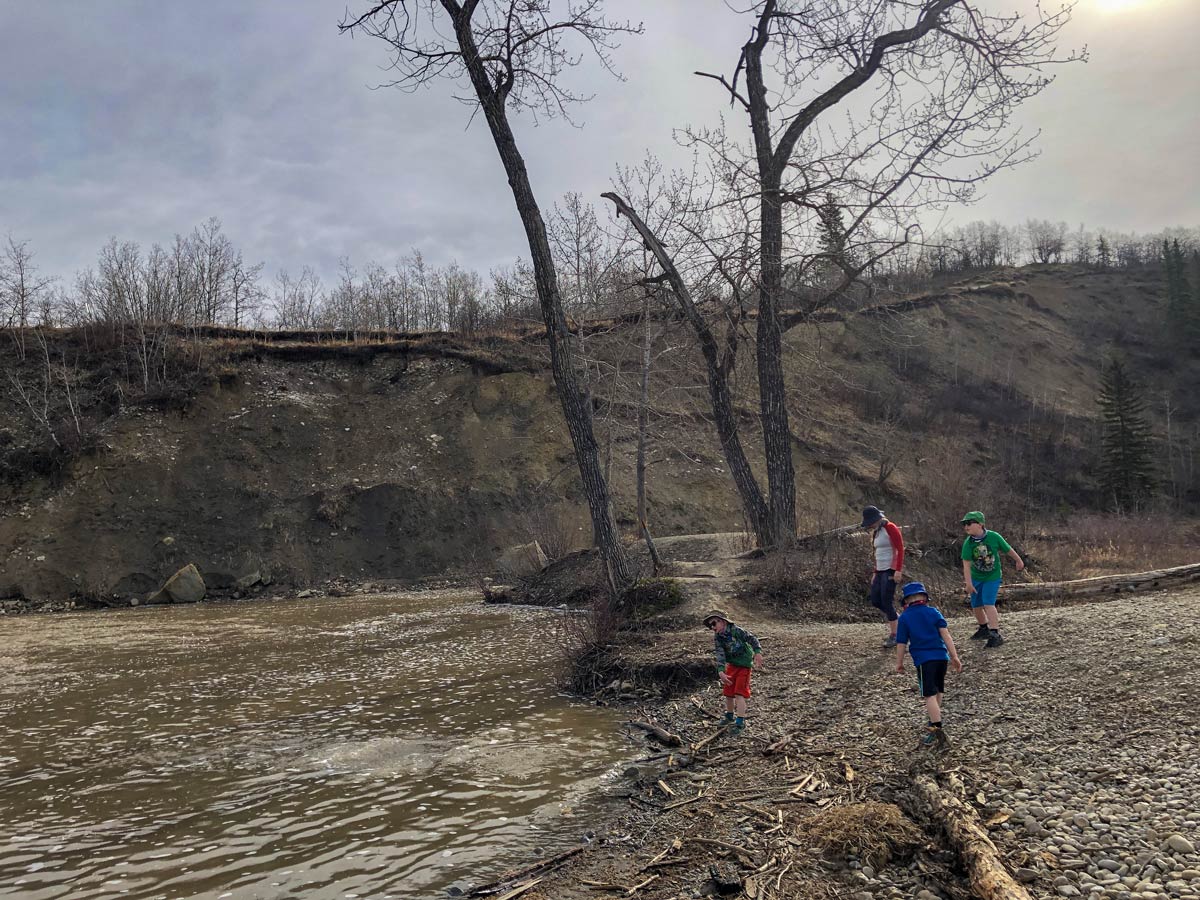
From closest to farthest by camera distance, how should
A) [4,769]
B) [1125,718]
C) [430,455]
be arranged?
[1125,718]
[4,769]
[430,455]

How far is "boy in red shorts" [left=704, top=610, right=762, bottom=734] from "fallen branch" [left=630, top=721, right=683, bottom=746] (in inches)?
22.0

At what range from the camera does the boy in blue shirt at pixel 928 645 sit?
20.1ft

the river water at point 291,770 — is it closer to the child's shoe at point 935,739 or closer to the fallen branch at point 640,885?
the fallen branch at point 640,885

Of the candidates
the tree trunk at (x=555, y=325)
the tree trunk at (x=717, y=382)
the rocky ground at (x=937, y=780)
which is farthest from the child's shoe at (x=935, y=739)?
the tree trunk at (x=717, y=382)

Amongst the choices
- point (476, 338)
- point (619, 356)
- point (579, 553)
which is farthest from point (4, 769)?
point (476, 338)

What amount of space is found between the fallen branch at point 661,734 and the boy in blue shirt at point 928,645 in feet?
7.60

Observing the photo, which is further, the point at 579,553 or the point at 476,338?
the point at 476,338

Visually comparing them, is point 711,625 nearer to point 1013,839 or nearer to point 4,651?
point 1013,839

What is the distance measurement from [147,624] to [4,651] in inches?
159

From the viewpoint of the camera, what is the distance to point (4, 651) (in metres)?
14.9

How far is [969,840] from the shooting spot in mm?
4012

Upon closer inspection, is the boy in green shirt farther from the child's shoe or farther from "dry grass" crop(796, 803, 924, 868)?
"dry grass" crop(796, 803, 924, 868)

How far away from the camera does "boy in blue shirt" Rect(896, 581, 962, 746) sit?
612 centimetres

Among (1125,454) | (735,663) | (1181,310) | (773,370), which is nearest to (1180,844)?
(735,663)
